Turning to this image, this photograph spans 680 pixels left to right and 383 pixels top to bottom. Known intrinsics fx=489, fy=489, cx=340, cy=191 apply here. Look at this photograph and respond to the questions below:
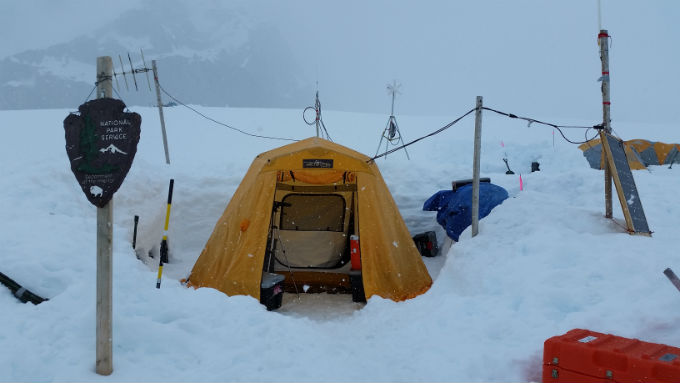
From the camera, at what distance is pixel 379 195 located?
7.45 meters

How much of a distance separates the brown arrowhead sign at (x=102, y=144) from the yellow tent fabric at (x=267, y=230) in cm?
375

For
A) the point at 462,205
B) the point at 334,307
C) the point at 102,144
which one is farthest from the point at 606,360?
the point at 462,205

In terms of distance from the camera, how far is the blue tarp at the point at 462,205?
8125mm

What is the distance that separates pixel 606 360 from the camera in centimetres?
311

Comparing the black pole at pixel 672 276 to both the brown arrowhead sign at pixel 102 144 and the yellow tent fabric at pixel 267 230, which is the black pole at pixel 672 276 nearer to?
the yellow tent fabric at pixel 267 230

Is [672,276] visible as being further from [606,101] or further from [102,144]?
[102,144]

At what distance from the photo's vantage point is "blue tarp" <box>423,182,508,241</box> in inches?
320

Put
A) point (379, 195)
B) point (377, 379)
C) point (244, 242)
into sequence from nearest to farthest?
point (377, 379)
point (244, 242)
point (379, 195)

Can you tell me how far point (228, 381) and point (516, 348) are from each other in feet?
7.89

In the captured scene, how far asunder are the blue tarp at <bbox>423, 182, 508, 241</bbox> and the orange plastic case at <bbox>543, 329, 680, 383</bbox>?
14.9ft

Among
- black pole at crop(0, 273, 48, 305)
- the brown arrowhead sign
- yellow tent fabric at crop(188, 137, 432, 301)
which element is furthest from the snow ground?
the brown arrowhead sign

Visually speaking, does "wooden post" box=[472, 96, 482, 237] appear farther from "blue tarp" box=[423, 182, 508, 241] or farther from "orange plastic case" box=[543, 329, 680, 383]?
"orange plastic case" box=[543, 329, 680, 383]

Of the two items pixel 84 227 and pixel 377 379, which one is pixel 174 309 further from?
pixel 84 227

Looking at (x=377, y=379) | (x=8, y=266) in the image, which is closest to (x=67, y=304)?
(x=8, y=266)
